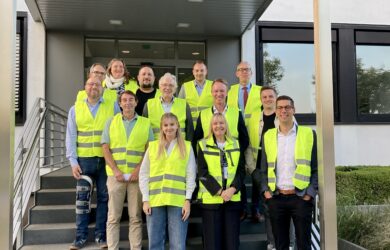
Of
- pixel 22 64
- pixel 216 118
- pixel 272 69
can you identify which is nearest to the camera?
pixel 216 118

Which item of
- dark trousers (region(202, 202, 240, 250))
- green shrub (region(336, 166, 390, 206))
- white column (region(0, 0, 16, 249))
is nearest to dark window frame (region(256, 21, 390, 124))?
green shrub (region(336, 166, 390, 206))

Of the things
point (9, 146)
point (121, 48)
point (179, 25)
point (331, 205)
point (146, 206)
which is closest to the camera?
point (9, 146)

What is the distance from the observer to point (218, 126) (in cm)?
425

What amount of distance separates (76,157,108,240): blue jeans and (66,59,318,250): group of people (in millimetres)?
11

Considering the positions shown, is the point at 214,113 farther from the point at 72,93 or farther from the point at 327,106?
the point at 72,93

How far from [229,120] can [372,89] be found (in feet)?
23.2

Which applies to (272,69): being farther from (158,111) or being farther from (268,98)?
(158,111)

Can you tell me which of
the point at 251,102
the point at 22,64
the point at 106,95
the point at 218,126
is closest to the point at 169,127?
the point at 218,126

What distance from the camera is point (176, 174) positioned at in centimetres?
422

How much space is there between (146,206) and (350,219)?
284cm

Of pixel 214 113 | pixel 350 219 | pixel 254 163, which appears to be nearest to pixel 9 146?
pixel 214 113

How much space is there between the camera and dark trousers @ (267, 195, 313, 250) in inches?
155

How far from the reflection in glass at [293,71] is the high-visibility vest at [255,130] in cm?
517

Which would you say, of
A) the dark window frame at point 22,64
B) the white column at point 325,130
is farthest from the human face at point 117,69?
the dark window frame at point 22,64
